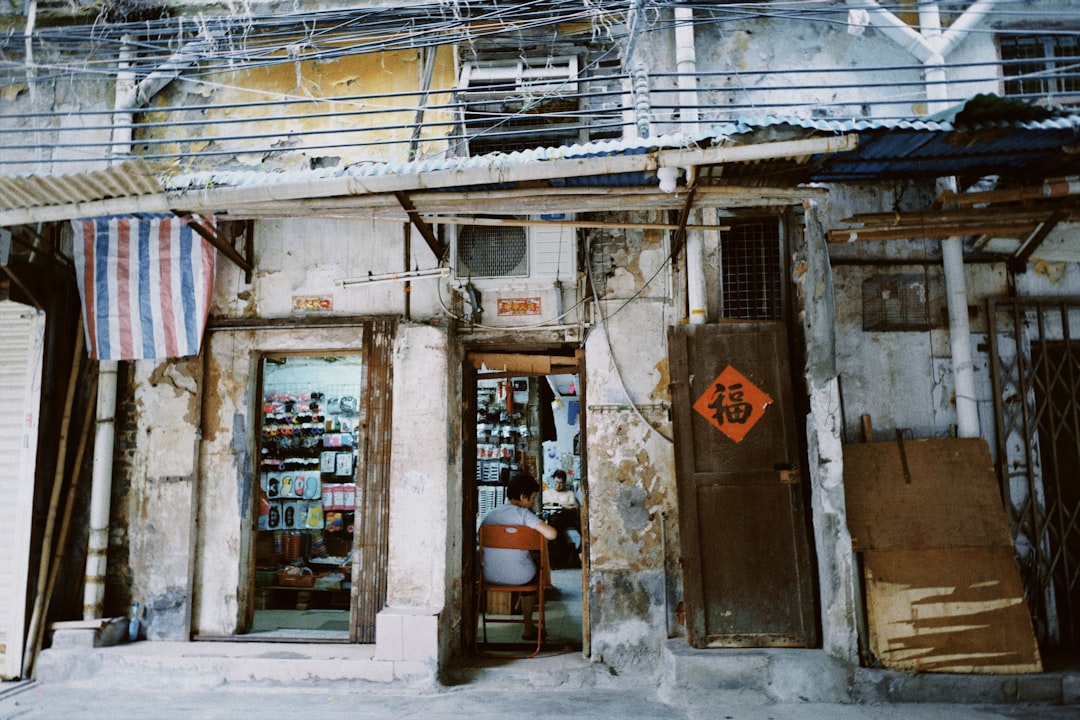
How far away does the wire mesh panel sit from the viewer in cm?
618

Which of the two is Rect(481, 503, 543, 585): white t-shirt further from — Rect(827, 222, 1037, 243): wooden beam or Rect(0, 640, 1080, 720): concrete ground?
Rect(827, 222, 1037, 243): wooden beam

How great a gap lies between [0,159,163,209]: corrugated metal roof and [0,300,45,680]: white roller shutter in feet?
5.08

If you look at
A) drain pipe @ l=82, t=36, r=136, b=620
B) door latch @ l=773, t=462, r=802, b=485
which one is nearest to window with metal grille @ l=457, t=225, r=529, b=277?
door latch @ l=773, t=462, r=802, b=485

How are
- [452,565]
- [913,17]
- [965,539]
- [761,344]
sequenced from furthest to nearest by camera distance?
[913,17]
[452,565]
[761,344]
[965,539]

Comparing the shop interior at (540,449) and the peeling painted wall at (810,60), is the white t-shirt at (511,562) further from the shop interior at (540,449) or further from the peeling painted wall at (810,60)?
the peeling painted wall at (810,60)

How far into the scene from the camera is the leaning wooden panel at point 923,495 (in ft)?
18.6

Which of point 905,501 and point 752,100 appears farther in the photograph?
point 752,100

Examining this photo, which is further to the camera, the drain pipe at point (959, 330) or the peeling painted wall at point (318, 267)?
the peeling painted wall at point (318, 267)

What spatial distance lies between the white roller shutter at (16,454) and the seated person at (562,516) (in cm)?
669

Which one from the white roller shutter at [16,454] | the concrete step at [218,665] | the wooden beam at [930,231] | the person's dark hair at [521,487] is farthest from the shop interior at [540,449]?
the white roller shutter at [16,454]

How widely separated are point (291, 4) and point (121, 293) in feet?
12.0

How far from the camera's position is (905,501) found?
5.80 meters

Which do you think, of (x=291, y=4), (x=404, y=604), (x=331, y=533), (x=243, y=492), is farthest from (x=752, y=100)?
(x=331, y=533)

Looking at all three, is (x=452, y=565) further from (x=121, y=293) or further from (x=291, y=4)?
(x=291, y=4)
